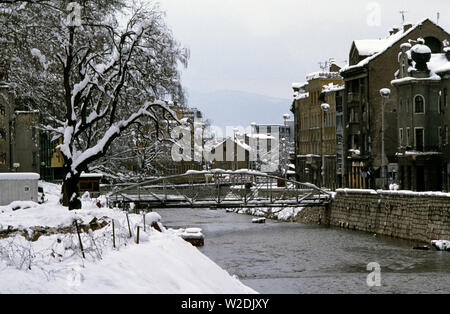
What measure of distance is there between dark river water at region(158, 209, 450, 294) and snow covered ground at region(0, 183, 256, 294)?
9.58m

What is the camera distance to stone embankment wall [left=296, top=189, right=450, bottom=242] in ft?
151

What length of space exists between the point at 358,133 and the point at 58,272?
6697cm

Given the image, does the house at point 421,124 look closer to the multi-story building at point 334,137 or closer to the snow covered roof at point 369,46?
the snow covered roof at point 369,46

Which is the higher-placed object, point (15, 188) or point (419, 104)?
point (419, 104)

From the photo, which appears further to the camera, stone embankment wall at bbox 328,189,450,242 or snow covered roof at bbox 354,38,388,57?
snow covered roof at bbox 354,38,388,57

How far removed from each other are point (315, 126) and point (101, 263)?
300ft

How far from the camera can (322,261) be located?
39.5 metres

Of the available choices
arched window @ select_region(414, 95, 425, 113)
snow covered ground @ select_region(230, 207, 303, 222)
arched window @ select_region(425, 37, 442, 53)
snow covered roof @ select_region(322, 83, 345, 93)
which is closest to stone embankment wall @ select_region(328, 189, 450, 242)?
arched window @ select_region(414, 95, 425, 113)

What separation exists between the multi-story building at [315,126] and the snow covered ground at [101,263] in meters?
69.5

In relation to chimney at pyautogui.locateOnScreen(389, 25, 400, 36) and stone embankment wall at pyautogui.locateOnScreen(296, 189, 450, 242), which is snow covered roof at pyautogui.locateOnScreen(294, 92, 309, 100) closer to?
chimney at pyautogui.locateOnScreen(389, 25, 400, 36)

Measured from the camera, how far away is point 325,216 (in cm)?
6700

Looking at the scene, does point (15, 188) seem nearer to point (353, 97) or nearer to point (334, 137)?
point (353, 97)

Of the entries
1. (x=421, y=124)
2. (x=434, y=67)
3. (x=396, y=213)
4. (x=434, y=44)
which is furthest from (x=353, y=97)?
(x=396, y=213)

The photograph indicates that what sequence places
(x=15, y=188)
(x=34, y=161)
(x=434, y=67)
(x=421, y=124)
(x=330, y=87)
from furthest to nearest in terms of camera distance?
1. (x=330, y=87)
2. (x=34, y=161)
3. (x=434, y=67)
4. (x=421, y=124)
5. (x=15, y=188)
